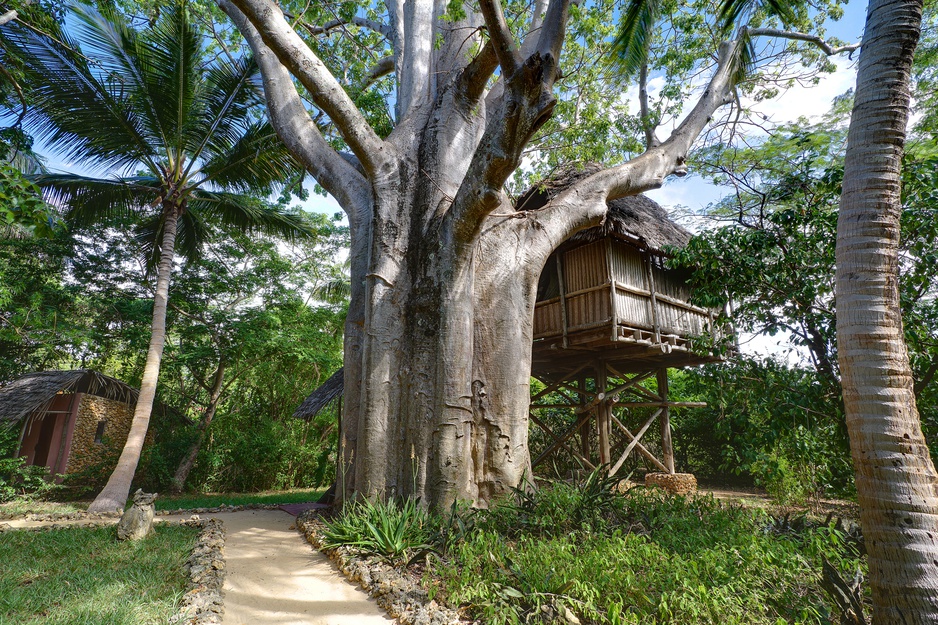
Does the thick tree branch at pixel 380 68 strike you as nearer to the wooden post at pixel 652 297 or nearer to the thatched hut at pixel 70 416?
the wooden post at pixel 652 297

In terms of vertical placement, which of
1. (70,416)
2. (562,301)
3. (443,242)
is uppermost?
(562,301)

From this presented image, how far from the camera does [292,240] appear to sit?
43.4ft

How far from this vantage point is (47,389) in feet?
34.9

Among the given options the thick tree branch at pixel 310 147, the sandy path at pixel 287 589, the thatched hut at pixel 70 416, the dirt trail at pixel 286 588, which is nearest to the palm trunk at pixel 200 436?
the thatched hut at pixel 70 416

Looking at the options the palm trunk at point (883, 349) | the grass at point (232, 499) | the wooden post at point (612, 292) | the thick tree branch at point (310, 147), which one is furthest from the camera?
the grass at point (232, 499)

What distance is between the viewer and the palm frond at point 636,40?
6512 millimetres

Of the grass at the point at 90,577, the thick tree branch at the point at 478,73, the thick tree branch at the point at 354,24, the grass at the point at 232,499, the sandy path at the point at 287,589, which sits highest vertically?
the thick tree branch at the point at 354,24

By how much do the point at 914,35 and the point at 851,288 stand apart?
5.07 ft

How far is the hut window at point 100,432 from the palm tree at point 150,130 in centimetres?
374

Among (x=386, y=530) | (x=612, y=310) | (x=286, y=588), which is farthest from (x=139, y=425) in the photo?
(x=612, y=310)

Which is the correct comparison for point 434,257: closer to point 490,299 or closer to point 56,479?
point 490,299

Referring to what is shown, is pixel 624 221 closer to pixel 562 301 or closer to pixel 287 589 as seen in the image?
pixel 562 301

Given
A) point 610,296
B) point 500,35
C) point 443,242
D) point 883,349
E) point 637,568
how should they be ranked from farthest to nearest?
point 610,296, point 443,242, point 500,35, point 637,568, point 883,349

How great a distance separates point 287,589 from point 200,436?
10.4m
